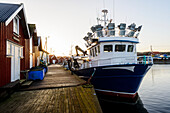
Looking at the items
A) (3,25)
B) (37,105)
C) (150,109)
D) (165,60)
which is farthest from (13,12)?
(165,60)

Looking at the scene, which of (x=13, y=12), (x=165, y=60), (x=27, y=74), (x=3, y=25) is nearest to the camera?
(x=3, y=25)

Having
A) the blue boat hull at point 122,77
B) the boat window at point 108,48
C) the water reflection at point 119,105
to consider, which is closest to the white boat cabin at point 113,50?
the boat window at point 108,48

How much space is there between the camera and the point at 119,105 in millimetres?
9500

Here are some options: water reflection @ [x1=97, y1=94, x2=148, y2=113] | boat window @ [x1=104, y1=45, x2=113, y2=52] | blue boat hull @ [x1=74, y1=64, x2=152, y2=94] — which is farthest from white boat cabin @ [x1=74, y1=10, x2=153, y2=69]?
water reflection @ [x1=97, y1=94, x2=148, y2=113]

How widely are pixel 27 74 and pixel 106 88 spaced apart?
6835mm

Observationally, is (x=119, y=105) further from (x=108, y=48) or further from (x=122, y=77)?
(x=108, y=48)

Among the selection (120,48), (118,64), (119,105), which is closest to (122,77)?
(118,64)

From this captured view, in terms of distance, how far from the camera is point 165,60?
295ft

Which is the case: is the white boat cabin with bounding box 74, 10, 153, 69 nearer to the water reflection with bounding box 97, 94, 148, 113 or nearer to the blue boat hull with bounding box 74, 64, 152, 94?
the blue boat hull with bounding box 74, 64, 152, 94

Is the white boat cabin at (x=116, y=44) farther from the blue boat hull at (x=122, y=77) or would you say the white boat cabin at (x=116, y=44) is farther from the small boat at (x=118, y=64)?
the blue boat hull at (x=122, y=77)

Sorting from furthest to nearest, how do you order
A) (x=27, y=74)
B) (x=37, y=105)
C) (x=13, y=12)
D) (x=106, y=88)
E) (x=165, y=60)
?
(x=165, y=60), (x=106, y=88), (x=27, y=74), (x=13, y=12), (x=37, y=105)

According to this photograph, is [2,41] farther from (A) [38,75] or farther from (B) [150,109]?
(B) [150,109]

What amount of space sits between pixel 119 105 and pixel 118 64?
3.42 metres

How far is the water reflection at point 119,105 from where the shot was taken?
877cm
